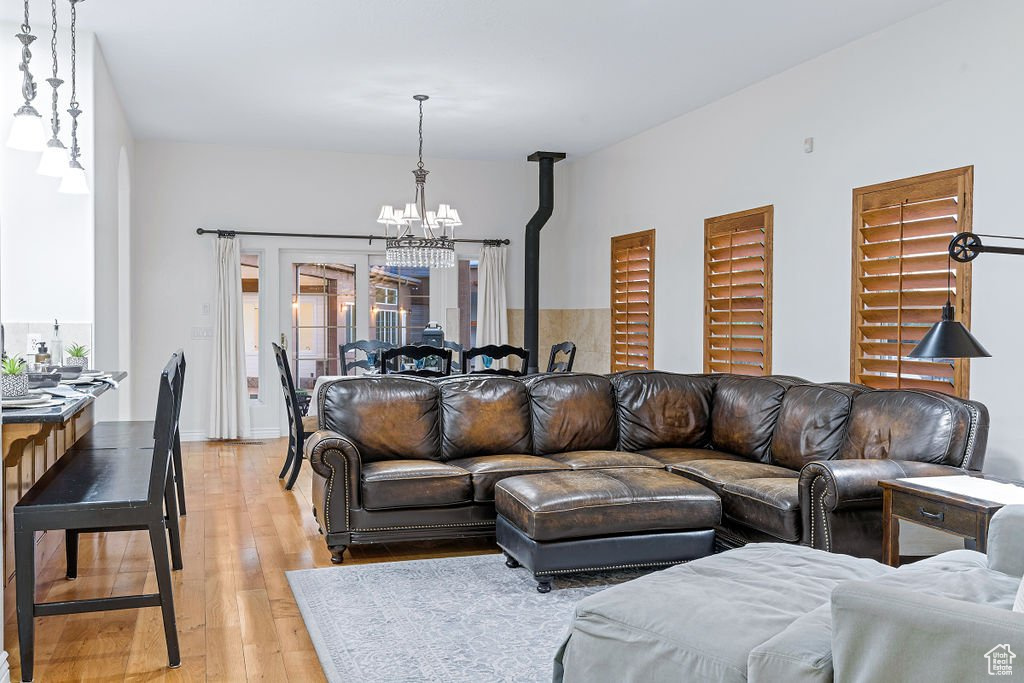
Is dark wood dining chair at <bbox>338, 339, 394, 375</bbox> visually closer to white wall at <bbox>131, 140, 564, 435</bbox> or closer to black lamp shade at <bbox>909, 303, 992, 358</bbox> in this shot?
white wall at <bbox>131, 140, 564, 435</bbox>

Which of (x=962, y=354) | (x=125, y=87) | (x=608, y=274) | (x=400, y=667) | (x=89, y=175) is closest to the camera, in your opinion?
(x=400, y=667)

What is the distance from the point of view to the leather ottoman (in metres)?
3.87

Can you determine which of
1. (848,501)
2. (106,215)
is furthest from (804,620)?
(106,215)

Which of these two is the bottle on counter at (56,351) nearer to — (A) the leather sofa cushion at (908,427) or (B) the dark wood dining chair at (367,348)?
(B) the dark wood dining chair at (367,348)

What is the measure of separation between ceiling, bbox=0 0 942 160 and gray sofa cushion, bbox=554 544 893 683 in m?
3.23

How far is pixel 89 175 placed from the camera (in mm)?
5055

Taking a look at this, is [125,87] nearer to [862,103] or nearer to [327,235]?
[327,235]

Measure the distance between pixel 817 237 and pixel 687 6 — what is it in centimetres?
174

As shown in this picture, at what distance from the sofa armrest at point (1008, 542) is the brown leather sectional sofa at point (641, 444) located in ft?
3.74

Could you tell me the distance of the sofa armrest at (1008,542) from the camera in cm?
240

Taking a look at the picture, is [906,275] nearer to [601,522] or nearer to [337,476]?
[601,522]

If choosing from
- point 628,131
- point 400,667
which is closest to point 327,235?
point 628,131

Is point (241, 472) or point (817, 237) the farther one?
point (241, 472)

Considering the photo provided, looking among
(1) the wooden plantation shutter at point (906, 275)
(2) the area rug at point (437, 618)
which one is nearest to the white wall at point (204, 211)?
(2) the area rug at point (437, 618)
